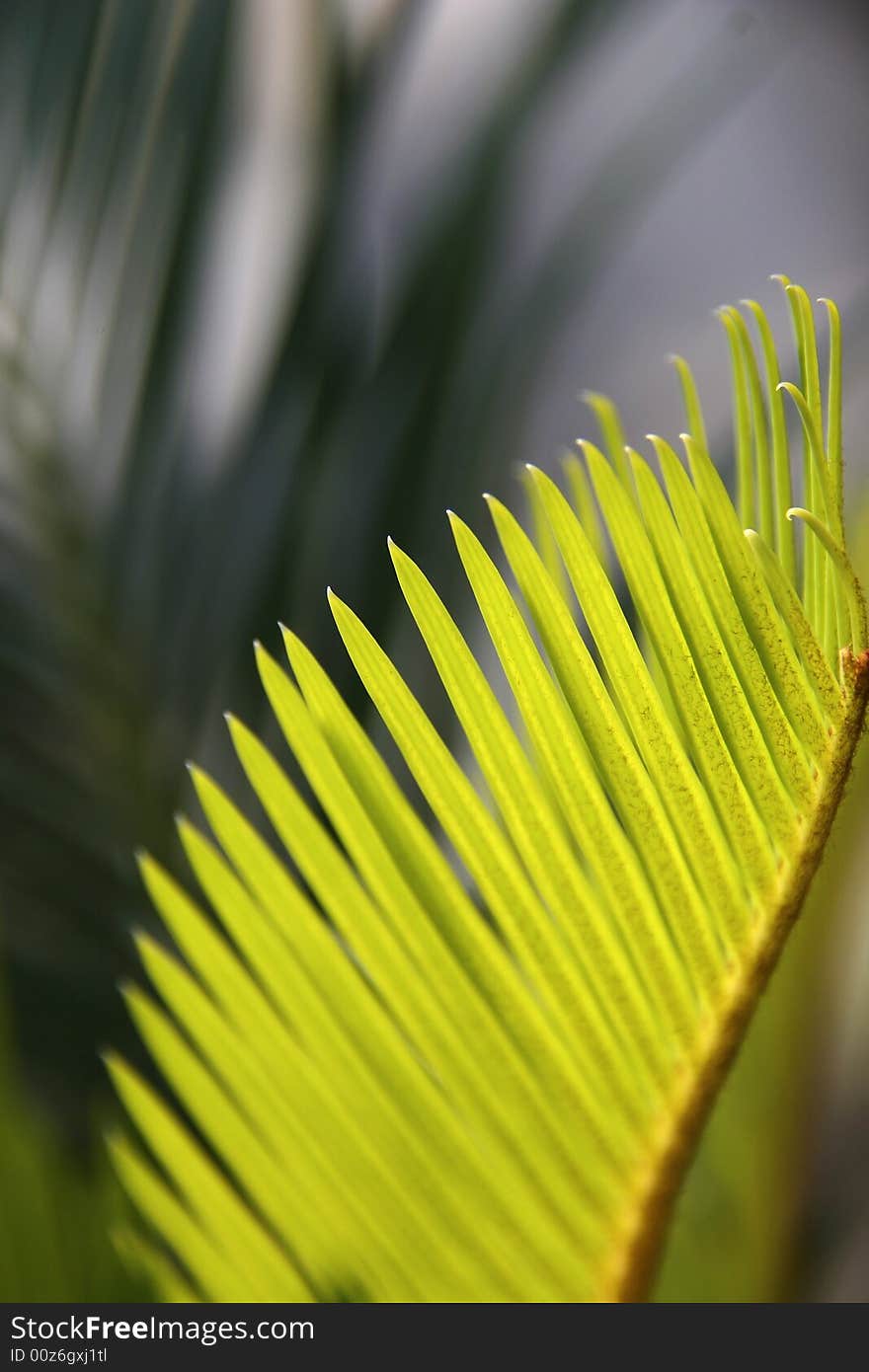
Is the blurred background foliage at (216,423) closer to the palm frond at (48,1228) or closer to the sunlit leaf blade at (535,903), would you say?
the palm frond at (48,1228)

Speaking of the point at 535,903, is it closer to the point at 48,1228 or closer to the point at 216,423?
the point at 48,1228

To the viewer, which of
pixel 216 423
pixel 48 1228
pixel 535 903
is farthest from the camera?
pixel 216 423

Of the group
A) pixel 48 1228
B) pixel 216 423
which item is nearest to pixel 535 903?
pixel 48 1228

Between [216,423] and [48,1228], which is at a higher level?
[216,423]

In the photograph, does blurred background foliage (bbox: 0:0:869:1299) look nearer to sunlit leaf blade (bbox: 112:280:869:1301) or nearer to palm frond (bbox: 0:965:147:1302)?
palm frond (bbox: 0:965:147:1302)

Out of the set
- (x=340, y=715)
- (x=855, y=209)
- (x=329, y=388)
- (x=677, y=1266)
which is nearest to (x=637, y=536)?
(x=340, y=715)

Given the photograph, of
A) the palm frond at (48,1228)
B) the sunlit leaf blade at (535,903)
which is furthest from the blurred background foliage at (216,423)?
the sunlit leaf blade at (535,903)
